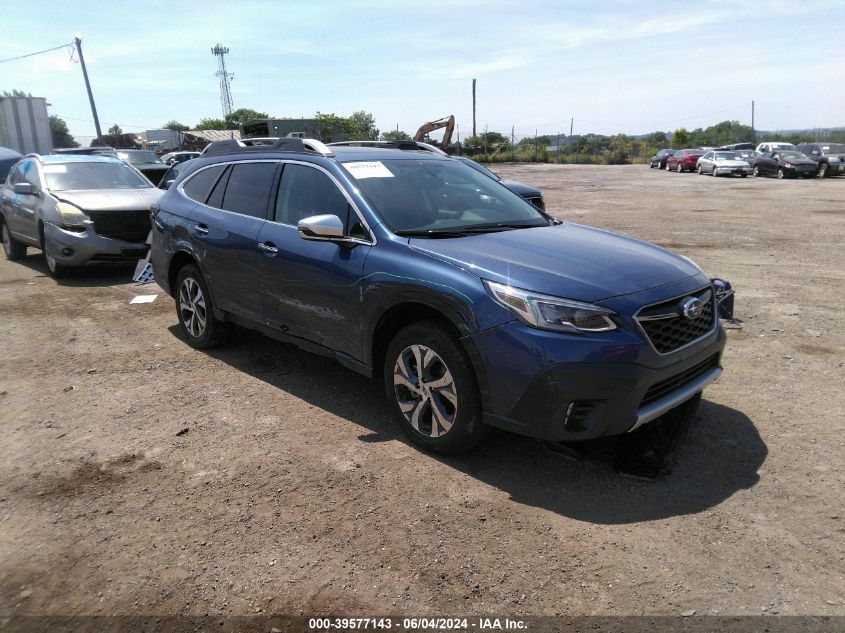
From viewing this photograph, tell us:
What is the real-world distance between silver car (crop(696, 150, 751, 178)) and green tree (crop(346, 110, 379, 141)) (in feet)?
68.4

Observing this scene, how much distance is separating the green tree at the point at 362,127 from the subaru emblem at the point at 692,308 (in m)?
41.3

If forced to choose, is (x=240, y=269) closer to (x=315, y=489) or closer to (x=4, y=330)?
(x=315, y=489)

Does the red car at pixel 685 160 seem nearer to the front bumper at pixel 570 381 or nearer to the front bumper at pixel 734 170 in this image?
the front bumper at pixel 734 170

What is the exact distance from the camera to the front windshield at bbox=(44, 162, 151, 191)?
31.6 feet

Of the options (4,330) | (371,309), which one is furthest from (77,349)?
(371,309)

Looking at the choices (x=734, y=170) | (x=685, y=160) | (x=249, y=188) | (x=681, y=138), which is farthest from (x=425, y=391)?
(x=681, y=138)

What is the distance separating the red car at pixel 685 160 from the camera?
38.3 metres

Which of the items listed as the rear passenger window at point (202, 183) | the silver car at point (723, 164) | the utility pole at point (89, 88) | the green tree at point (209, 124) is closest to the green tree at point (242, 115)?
the green tree at point (209, 124)

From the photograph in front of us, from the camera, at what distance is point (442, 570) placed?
2.82m

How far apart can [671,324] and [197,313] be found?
4084 millimetres

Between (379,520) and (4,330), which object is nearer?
(379,520)

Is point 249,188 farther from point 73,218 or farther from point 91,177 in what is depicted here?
point 91,177

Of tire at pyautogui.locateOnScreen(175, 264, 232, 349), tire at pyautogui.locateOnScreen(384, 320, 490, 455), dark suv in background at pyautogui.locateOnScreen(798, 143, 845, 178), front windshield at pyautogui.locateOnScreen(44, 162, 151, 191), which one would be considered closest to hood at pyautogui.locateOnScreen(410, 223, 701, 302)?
tire at pyautogui.locateOnScreen(384, 320, 490, 455)

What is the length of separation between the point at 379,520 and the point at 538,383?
104 centimetres
